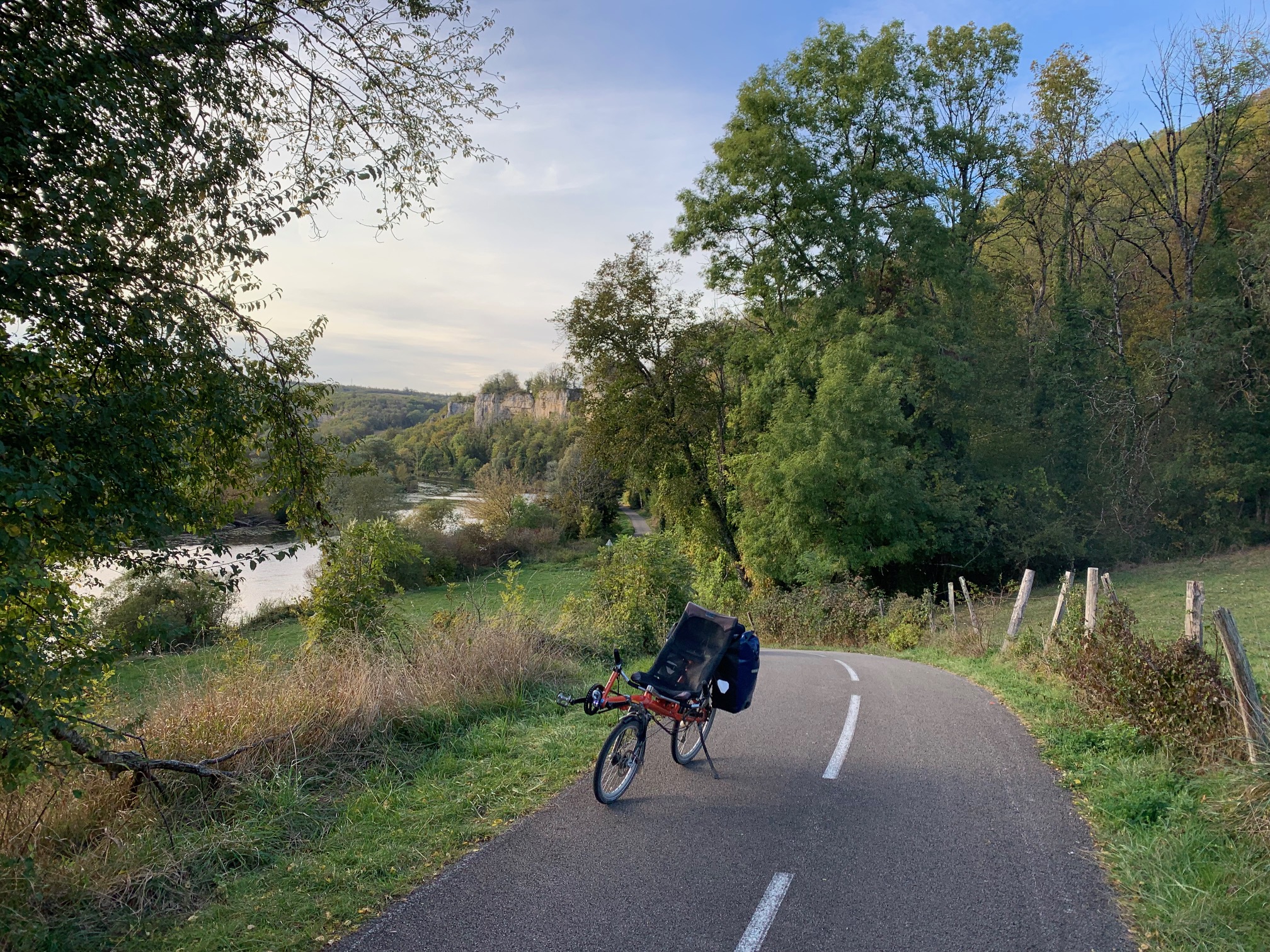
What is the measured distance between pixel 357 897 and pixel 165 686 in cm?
401

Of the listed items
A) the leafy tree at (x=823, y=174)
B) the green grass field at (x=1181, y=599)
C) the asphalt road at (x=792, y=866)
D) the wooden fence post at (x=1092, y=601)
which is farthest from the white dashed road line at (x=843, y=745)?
the leafy tree at (x=823, y=174)

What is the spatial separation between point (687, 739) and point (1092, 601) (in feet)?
17.3

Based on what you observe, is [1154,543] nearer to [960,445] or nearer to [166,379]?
[960,445]

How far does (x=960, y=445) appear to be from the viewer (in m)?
28.2

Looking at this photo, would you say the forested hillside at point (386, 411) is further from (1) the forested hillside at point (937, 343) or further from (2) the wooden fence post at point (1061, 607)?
(2) the wooden fence post at point (1061, 607)

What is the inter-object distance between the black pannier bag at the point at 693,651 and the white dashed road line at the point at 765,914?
6.09 ft

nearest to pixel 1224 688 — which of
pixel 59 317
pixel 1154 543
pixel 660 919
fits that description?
pixel 660 919

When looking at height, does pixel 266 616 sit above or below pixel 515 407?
below

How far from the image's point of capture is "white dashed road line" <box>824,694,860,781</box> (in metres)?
5.88

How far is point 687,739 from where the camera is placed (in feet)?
20.9

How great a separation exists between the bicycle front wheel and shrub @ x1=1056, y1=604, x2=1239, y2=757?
4271 mm

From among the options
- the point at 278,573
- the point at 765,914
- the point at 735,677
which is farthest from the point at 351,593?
the point at 278,573

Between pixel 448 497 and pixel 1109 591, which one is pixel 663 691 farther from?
pixel 448 497

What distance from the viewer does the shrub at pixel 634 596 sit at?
13859 millimetres
